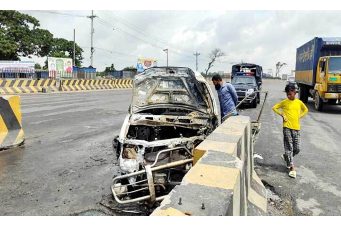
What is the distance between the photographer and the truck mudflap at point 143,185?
15.6 feet

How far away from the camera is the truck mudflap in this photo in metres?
4.74

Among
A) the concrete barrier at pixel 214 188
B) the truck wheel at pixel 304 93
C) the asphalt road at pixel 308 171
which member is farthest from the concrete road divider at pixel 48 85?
the concrete barrier at pixel 214 188

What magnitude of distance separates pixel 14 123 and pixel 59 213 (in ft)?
15.9

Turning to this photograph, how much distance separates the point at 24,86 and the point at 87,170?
911 inches

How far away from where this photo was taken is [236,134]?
522cm

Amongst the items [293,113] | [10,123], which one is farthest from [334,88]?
[10,123]

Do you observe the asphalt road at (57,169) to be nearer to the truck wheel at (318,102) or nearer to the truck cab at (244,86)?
the truck cab at (244,86)

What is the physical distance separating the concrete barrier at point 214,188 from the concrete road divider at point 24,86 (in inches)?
911

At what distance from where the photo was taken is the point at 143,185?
518 centimetres

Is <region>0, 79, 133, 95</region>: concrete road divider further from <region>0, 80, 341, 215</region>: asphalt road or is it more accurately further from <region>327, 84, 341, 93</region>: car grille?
<region>327, 84, 341, 93</region>: car grille

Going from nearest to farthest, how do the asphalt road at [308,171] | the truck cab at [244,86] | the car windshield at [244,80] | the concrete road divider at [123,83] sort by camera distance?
the asphalt road at [308,171]
the truck cab at [244,86]
the car windshield at [244,80]
the concrete road divider at [123,83]

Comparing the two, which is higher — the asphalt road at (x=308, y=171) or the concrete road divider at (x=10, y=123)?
the concrete road divider at (x=10, y=123)

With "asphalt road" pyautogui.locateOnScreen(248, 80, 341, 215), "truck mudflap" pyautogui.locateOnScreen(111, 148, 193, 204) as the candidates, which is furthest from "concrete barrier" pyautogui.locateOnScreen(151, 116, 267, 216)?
"asphalt road" pyautogui.locateOnScreen(248, 80, 341, 215)
